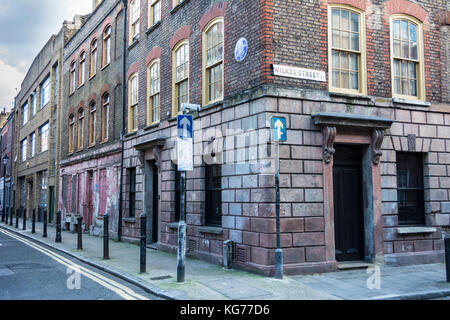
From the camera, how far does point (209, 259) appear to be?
1105cm

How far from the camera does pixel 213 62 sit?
38.3ft

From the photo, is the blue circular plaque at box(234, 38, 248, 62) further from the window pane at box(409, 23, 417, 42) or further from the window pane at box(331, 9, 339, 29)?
the window pane at box(409, 23, 417, 42)

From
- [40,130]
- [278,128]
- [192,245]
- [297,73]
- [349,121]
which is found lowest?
[192,245]

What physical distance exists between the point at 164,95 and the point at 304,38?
19.7 ft

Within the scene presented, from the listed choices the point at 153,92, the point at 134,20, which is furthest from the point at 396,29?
the point at 134,20

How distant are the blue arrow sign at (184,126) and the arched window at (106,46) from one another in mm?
12764

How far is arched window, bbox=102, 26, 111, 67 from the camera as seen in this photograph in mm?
20234

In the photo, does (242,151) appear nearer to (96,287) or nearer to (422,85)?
(96,287)

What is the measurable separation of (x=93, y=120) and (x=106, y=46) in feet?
12.9

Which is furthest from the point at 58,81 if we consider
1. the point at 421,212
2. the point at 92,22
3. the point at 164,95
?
the point at 421,212

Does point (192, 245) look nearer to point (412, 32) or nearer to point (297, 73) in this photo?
point (297, 73)

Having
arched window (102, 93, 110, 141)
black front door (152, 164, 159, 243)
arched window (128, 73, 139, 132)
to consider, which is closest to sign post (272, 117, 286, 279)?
black front door (152, 164, 159, 243)

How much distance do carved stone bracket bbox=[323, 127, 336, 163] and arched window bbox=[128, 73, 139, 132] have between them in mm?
9235
